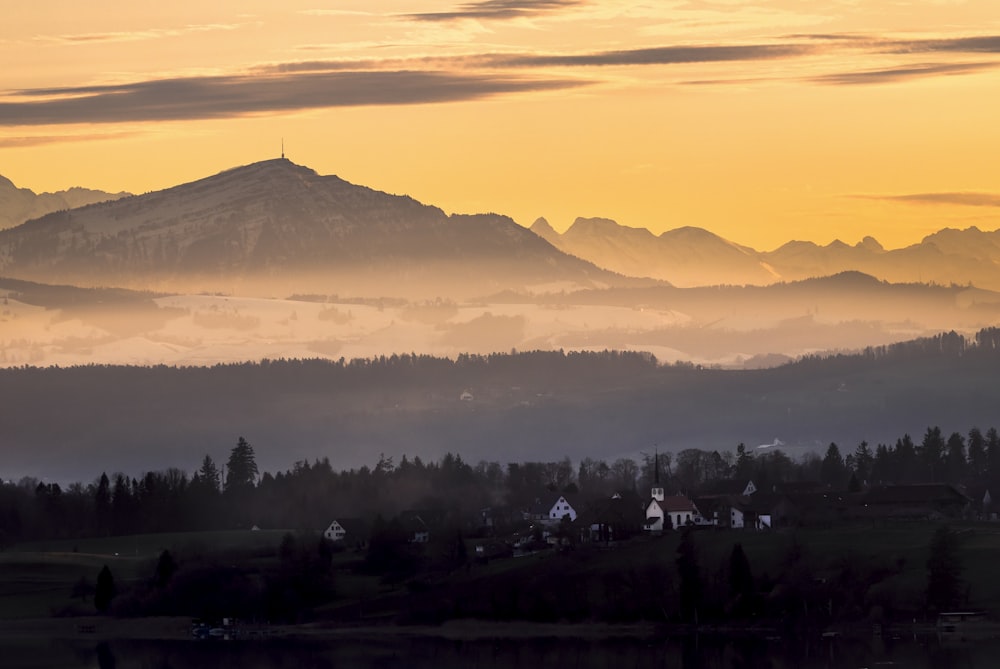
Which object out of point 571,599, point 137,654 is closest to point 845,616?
point 571,599

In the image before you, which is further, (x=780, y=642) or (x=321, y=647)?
(x=321, y=647)

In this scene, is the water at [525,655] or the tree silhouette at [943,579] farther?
the tree silhouette at [943,579]

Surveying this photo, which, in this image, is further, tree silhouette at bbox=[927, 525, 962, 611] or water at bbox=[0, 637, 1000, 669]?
tree silhouette at bbox=[927, 525, 962, 611]

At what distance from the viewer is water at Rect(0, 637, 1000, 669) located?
165 meters

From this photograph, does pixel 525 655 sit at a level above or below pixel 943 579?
below

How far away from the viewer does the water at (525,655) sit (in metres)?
165

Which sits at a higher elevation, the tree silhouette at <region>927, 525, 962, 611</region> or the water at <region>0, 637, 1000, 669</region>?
the tree silhouette at <region>927, 525, 962, 611</region>

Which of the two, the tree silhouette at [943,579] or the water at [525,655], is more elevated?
the tree silhouette at [943,579]

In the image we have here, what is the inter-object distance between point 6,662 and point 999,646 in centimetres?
6847

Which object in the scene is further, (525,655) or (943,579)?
(943,579)

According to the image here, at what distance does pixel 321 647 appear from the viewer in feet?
633

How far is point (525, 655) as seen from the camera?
17962 centimetres

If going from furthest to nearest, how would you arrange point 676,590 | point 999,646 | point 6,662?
point 676,590, point 6,662, point 999,646

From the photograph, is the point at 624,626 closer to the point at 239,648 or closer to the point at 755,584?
the point at 755,584
